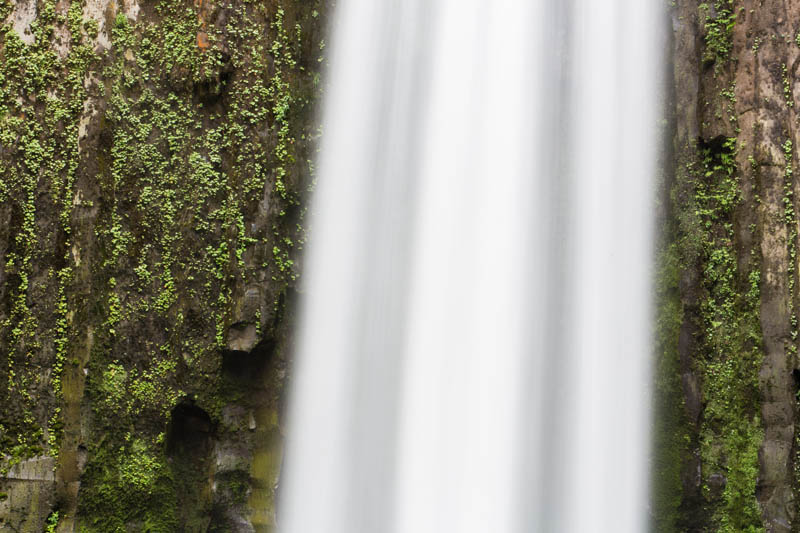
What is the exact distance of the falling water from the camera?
6.62m

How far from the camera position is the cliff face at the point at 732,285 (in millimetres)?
6273

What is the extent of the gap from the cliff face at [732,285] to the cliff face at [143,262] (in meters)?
3.98

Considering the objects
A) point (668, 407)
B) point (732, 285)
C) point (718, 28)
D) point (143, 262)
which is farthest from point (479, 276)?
A: point (718, 28)

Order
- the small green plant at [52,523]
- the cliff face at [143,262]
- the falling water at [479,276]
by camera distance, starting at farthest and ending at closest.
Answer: the falling water at [479,276]
the cliff face at [143,262]
the small green plant at [52,523]

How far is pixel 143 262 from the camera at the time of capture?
6.46 metres

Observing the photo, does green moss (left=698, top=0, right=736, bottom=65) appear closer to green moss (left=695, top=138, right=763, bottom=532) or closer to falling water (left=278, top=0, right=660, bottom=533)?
falling water (left=278, top=0, right=660, bottom=533)

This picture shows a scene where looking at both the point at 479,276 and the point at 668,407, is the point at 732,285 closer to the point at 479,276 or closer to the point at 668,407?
the point at 668,407

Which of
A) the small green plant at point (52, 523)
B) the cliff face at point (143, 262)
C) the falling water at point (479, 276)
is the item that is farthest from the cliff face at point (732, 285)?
the small green plant at point (52, 523)

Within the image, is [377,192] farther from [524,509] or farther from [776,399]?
[776,399]

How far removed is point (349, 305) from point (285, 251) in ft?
2.91

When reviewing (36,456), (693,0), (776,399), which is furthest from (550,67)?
(36,456)

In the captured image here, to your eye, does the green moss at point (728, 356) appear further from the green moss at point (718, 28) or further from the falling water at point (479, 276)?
the green moss at point (718, 28)

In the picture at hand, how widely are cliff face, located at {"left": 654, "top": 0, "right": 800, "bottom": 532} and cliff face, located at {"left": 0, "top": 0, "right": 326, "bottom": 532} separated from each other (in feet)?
13.1

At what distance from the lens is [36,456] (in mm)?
6188
